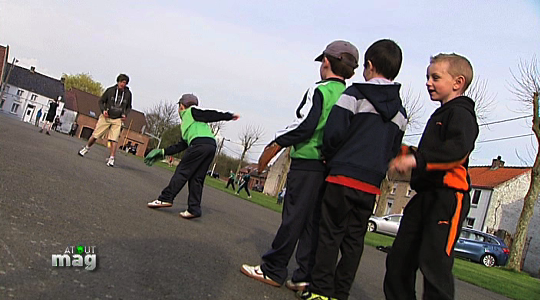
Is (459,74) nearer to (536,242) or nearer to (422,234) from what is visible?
(422,234)

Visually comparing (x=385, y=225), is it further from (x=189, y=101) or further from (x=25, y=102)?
(x=25, y=102)

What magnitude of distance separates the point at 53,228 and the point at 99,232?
379mm

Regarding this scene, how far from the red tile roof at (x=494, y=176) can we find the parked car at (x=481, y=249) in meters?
27.2

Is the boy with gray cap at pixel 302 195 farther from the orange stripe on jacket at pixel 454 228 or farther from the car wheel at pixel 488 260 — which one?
the car wheel at pixel 488 260

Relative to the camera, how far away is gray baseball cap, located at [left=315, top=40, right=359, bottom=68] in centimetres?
419

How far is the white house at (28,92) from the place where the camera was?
87438 mm

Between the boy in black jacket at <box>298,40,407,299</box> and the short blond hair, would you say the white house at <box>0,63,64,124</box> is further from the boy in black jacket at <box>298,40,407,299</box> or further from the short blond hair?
the short blond hair

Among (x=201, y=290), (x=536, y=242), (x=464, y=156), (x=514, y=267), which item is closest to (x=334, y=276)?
(x=201, y=290)

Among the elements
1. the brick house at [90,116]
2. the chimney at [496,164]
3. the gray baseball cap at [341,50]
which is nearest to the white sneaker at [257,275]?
the gray baseball cap at [341,50]

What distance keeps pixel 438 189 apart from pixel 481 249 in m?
21.0

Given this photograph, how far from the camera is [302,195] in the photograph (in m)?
3.93

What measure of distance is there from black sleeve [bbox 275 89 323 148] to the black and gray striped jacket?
0.23 metres

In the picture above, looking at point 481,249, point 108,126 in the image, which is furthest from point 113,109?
point 481,249

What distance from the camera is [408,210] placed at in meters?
3.30
